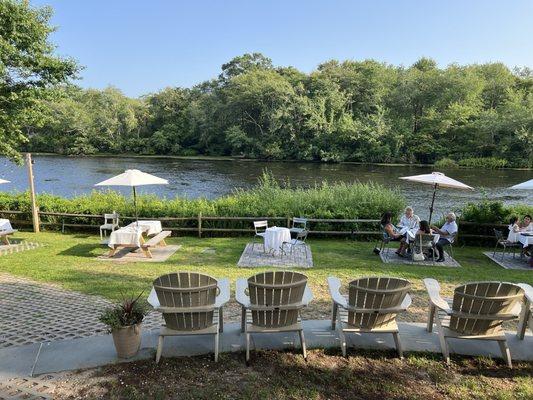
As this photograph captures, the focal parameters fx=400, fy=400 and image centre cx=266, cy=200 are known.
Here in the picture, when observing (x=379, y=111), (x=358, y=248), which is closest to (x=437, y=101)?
(x=379, y=111)

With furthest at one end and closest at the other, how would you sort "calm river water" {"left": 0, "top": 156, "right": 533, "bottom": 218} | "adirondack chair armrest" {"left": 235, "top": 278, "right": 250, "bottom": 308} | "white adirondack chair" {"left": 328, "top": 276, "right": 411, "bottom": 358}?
"calm river water" {"left": 0, "top": 156, "right": 533, "bottom": 218}
"adirondack chair armrest" {"left": 235, "top": 278, "right": 250, "bottom": 308}
"white adirondack chair" {"left": 328, "top": 276, "right": 411, "bottom": 358}

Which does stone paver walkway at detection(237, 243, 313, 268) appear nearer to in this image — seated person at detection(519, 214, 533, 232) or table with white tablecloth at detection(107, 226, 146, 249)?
table with white tablecloth at detection(107, 226, 146, 249)

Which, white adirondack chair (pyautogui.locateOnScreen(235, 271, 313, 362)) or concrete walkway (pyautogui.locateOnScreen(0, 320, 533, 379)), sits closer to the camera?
concrete walkway (pyautogui.locateOnScreen(0, 320, 533, 379))

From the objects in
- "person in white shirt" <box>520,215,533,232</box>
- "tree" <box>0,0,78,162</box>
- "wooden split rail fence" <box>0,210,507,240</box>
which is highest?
"tree" <box>0,0,78,162</box>

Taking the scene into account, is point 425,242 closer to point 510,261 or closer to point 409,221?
point 409,221

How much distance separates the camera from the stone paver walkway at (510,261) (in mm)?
10035

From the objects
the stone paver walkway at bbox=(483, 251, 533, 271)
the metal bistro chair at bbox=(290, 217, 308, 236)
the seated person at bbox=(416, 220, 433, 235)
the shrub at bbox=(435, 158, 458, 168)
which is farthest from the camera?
the shrub at bbox=(435, 158, 458, 168)

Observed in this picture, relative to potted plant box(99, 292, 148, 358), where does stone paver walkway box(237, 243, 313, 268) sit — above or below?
below

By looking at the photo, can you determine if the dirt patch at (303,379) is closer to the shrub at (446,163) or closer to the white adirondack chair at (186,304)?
the white adirondack chair at (186,304)

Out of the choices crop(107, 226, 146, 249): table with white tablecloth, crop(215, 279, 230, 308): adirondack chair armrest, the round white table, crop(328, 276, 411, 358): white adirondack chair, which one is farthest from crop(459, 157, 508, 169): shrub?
crop(215, 279, 230, 308): adirondack chair armrest

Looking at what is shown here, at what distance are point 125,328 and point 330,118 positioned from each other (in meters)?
54.0

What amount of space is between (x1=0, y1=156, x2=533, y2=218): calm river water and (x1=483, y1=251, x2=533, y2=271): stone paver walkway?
10077 millimetres

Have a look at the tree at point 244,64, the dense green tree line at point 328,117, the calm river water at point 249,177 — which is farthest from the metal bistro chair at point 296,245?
the tree at point 244,64

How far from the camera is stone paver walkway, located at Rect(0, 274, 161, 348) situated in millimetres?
5258
